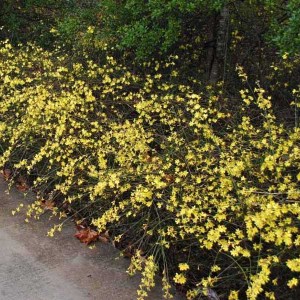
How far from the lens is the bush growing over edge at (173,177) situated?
8.71ft

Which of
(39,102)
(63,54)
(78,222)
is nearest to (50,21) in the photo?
(63,54)

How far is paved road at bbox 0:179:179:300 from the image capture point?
2848mm

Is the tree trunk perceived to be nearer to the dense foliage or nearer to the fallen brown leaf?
the dense foliage

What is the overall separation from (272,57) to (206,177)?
251 centimetres

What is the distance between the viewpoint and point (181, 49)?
5051 millimetres

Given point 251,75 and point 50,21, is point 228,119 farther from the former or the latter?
point 50,21

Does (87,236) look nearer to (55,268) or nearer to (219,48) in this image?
(55,268)

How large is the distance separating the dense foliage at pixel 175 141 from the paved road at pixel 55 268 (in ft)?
0.42

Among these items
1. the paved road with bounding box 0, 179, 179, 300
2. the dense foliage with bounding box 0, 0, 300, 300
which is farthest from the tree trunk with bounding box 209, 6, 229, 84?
the paved road with bounding box 0, 179, 179, 300

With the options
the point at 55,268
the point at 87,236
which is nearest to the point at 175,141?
the point at 87,236

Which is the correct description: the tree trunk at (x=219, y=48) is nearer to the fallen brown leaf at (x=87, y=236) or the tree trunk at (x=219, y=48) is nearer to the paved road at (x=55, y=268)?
the fallen brown leaf at (x=87, y=236)

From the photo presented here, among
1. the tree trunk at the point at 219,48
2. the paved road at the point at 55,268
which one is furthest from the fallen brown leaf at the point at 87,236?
the tree trunk at the point at 219,48

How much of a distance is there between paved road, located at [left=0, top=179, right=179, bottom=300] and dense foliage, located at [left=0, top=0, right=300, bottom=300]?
0.13m

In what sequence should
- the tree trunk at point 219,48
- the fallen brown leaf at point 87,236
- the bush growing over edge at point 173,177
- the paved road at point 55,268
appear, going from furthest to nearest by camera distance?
the tree trunk at point 219,48, the fallen brown leaf at point 87,236, the paved road at point 55,268, the bush growing over edge at point 173,177
